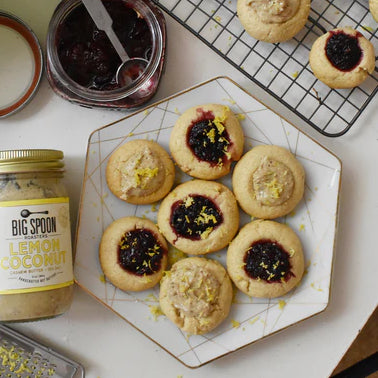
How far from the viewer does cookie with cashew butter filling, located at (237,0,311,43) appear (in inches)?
49.4

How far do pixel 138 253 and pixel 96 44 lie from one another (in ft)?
1.68

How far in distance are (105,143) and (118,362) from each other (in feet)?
1.85

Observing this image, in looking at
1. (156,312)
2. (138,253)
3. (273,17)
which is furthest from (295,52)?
(156,312)

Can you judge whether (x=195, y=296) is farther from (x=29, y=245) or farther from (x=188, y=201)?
(x=29, y=245)

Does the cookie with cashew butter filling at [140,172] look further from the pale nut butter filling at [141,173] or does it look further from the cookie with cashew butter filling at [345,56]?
the cookie with cashew butter filling at [345,56]

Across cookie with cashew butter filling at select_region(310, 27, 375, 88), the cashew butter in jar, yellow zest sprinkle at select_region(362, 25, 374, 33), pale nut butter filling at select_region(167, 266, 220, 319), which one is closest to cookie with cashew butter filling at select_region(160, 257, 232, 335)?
pale nut butter filling at select_region(167, 266, 220, 319)

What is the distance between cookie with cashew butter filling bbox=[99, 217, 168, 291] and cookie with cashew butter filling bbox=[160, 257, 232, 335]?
5cm

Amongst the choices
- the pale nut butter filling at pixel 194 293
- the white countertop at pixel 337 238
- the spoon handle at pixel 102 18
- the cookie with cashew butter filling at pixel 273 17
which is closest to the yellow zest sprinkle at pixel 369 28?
the cookie with cashew butter filling at pixel 273 17

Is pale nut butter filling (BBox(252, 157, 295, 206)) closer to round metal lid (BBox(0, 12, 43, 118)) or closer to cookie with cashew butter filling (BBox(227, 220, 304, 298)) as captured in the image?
cookie with cashew butter filling (BBox(227, 220, 304, 298))

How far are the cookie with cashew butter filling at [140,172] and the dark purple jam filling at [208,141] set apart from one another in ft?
0.27

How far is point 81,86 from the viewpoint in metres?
1.25

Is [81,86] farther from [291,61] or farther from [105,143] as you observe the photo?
[291,61]

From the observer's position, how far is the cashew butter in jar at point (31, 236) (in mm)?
1137

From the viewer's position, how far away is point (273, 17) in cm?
126
